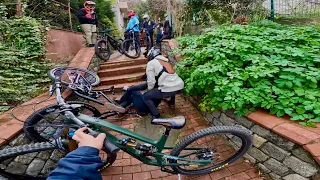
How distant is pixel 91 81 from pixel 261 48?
2844mm

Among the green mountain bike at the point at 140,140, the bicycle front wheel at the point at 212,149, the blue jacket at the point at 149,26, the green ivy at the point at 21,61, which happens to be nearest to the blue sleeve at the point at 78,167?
the green mountain bike at the point at 140,140

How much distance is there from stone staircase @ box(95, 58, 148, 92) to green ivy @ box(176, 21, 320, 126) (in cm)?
220

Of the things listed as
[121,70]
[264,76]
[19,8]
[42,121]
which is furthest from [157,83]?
[19,8]

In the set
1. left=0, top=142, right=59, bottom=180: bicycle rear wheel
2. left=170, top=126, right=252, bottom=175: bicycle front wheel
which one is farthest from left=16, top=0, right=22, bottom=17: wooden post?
left=170, top=126, right=252, bottom=175: bicycle front wheel

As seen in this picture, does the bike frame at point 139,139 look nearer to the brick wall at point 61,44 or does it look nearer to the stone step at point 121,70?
the brick wall at point 61,44

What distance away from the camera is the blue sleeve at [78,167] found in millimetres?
905

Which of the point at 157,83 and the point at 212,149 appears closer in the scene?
the point at 212,149

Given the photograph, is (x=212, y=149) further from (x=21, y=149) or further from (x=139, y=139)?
(x=21, y=149)

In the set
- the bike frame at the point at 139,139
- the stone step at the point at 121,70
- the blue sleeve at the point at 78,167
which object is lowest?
the bike frame at the point at 139,139

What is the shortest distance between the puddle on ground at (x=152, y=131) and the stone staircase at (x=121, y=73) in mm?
1558

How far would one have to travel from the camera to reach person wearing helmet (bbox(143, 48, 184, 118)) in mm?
3129

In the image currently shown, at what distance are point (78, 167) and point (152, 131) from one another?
2.33 m

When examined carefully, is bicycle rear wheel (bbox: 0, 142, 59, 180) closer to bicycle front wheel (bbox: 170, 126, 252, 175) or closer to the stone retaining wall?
bicycle front wheel (bbox: 170, 126, 252, 175)

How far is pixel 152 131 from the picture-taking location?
10.5ft
